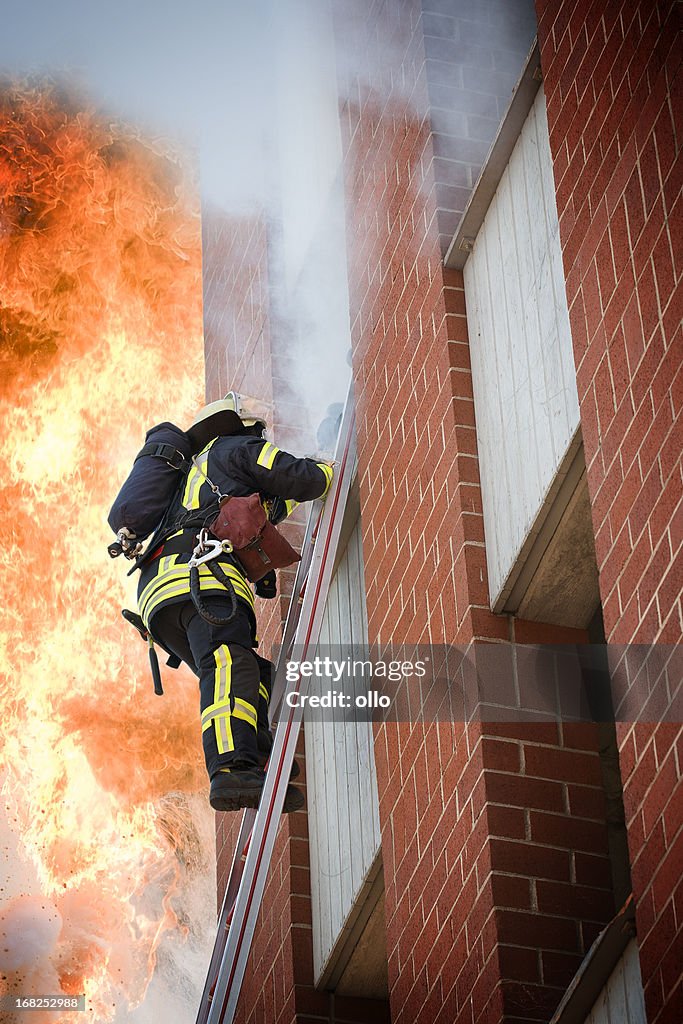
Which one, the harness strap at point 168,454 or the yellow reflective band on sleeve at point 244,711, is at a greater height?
the harness strap at point 168,454

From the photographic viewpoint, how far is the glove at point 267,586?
8.05 metres

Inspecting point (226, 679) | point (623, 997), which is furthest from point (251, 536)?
point (623, 997)

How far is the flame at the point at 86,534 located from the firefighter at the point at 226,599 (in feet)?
15.6

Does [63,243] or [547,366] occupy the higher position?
[63,243]

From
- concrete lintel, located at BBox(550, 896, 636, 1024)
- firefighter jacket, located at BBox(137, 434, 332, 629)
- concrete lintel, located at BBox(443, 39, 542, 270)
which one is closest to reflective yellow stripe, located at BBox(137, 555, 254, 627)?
firefighter jacket, located at BBox(137, 434, 332, 629)

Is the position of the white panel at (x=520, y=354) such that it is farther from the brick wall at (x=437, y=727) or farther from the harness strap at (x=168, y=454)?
the harness strap at (x=168, y=454)

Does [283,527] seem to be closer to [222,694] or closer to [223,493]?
[223,493]

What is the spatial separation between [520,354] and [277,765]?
2044 millimetres

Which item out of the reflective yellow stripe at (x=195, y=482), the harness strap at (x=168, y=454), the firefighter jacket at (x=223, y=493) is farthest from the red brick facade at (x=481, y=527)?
the harness strap at (x=168, y=454)

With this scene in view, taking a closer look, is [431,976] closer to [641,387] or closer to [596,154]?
[641,387]

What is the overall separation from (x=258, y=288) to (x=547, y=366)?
397 centimetres

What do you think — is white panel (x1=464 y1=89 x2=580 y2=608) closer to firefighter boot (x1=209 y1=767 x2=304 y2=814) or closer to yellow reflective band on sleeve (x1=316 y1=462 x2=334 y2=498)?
yellow reflective band on sleeve (x1=316 y1=462 x2=334 y2=498)

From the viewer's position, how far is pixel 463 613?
21.3 feet

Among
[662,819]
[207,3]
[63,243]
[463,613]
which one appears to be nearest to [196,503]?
[463,613]
